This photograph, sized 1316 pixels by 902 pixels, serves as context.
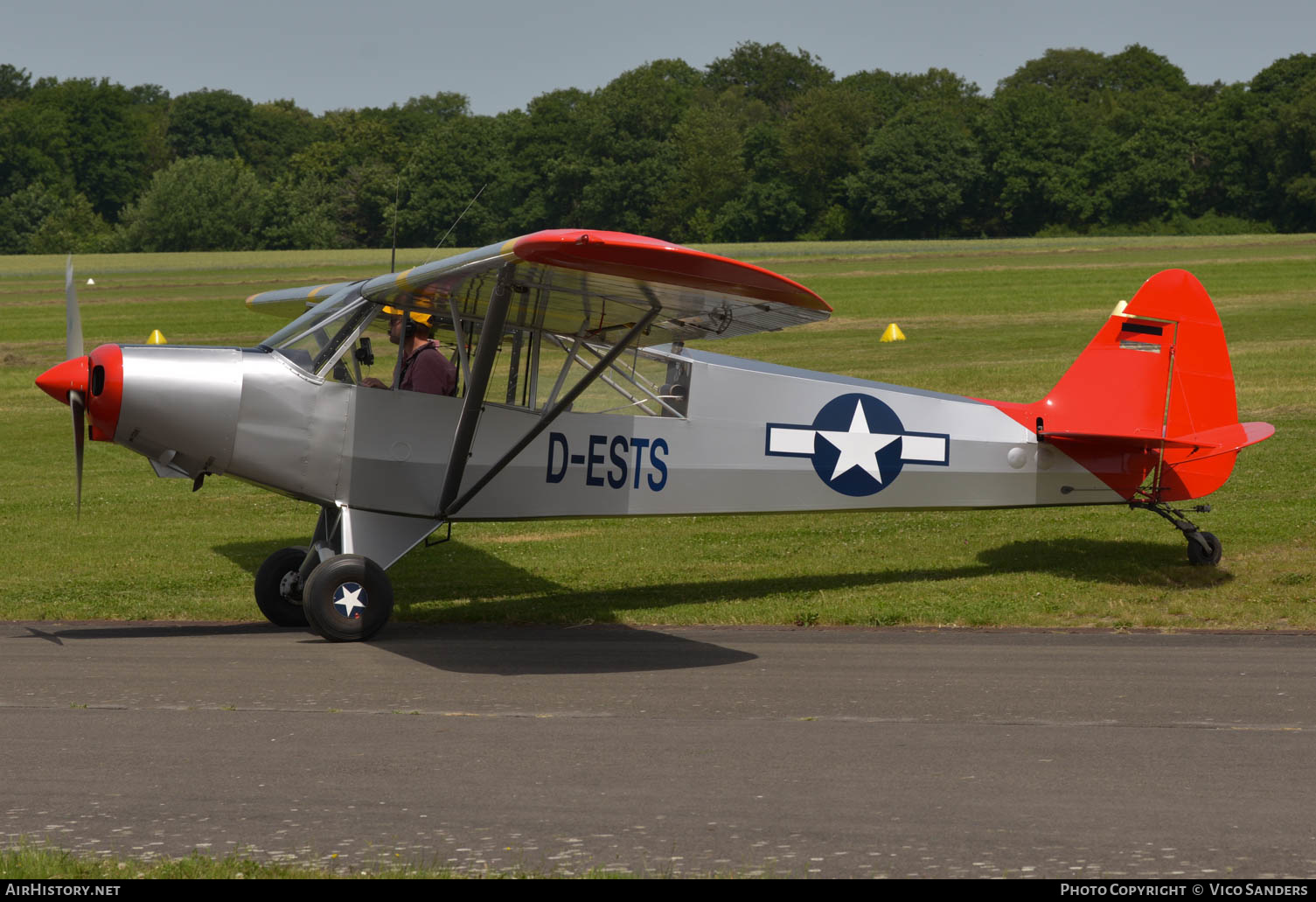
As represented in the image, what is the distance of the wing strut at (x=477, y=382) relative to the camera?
8984mm

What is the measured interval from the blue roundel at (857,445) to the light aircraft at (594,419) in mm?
16

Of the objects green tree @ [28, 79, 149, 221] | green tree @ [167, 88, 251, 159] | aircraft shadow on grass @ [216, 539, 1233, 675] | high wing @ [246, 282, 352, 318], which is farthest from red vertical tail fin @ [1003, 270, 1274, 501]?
green tree @ [167, 88, 251, 159]

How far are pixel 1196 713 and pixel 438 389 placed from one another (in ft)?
18.4

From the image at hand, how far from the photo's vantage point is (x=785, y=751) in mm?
6945

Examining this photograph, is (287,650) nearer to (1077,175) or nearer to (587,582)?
(587,582)

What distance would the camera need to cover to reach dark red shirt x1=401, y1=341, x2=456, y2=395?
33.3ft

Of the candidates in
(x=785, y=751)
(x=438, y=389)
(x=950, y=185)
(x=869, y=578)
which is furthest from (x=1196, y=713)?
(x=950, y=185)

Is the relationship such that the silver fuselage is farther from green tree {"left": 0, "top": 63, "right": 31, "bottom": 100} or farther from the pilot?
green tree {"left": 0, "top": 63, "right": 31, "bottom": 100}

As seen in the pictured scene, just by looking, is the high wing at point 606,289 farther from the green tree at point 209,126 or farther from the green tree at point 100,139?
the green tree at point 209,126

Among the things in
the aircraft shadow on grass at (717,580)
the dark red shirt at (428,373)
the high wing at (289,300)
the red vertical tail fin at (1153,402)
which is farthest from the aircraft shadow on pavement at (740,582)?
the high wing at (289,300)

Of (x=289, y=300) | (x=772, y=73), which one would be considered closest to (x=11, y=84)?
(x=772, y=73)

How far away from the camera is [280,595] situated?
10492 mm

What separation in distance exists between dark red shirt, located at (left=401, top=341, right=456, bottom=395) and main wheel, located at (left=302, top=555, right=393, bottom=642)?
135 cm

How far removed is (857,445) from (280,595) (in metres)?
4.62
